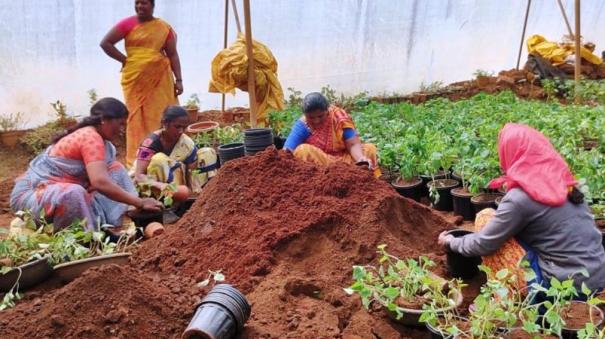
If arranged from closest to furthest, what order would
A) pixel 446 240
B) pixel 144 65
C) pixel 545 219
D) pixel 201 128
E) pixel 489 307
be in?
pixel 489 307 < pixel 545 219 < pixel 446 240 < pixel 144 65 < pixel 201 128

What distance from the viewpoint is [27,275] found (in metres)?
3.44

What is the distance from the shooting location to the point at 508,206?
269 cm

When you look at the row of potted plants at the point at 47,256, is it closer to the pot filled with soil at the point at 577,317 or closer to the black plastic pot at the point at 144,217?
the black plastic pot at the point at 144,217

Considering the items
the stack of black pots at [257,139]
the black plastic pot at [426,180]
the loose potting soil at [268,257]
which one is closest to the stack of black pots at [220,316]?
the loose potting soil at [268,257]

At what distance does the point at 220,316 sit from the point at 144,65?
4408 millimetres

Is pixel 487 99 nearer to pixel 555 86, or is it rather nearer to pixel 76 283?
pixel 555 86

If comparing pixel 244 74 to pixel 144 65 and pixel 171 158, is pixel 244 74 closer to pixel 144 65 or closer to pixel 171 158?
pixel 144 65

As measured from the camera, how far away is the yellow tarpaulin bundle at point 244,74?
675 centimetres

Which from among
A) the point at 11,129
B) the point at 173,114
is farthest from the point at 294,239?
the point at 11,129

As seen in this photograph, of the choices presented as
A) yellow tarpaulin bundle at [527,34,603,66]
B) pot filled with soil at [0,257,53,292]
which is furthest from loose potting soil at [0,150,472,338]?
yellow tarpaulin bundle at [527,34,603,66]

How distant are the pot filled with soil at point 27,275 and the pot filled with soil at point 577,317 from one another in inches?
111

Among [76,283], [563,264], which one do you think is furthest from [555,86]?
[76,283]

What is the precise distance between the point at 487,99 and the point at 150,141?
4923 millimetres

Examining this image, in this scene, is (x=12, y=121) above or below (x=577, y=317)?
below
